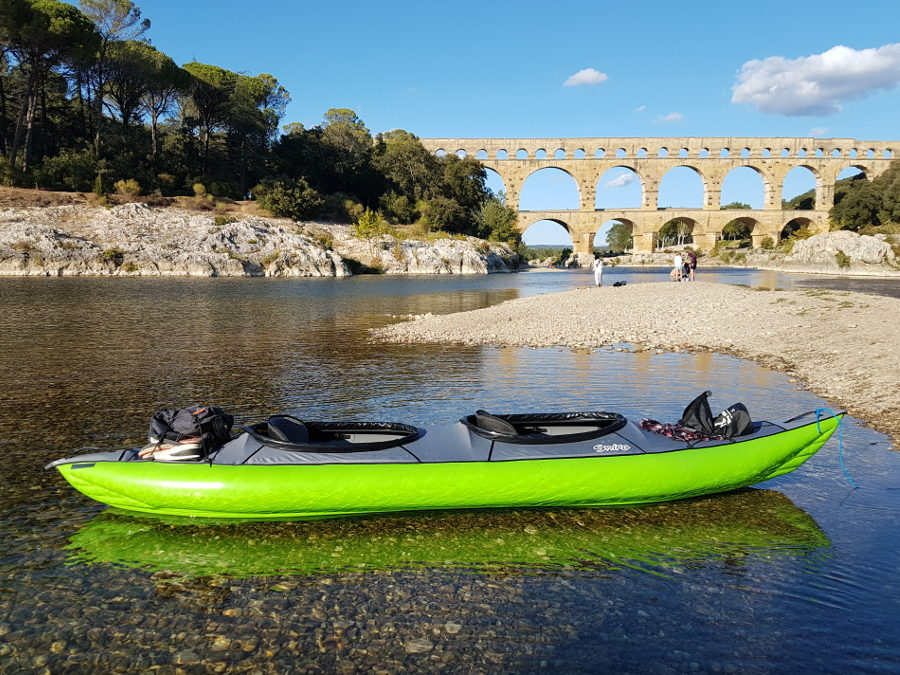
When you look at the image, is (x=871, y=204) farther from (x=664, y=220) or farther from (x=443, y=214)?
(x=443, y=214)

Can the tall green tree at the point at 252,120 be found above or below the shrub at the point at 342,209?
above

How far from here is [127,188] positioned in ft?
166

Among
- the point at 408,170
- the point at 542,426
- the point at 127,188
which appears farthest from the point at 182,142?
the point at 542,426

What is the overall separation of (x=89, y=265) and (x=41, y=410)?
38783 mm

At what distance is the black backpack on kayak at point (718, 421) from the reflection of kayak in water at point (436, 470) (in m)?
0.11

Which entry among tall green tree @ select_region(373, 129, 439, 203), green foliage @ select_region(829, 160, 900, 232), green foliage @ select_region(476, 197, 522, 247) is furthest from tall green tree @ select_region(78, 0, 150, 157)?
green foliage @ select_region(829, 160, 900, 232)

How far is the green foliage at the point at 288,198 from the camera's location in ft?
186

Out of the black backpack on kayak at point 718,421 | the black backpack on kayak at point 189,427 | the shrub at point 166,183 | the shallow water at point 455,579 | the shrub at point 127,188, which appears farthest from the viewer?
the shrub at point 166,183

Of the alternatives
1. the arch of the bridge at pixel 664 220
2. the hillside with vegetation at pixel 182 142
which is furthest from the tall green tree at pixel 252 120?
the arch of the bridge at pixel 664 220

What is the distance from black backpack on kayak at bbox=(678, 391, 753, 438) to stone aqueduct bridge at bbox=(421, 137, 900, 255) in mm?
75650

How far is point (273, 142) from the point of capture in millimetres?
67062

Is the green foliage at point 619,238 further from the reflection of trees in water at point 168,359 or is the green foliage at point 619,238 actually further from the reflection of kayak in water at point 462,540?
the reflection of kayak in water at point 462,540

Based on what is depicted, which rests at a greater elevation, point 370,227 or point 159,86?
point 159,86

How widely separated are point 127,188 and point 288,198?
1405 cm
